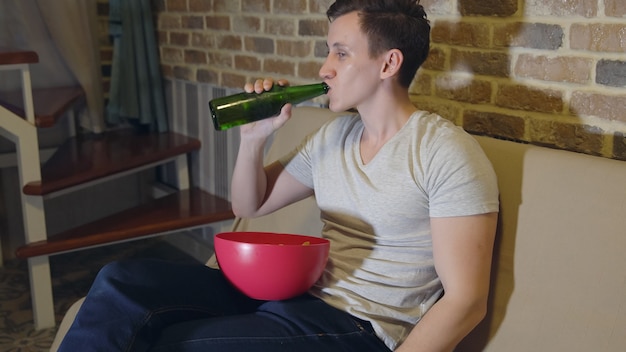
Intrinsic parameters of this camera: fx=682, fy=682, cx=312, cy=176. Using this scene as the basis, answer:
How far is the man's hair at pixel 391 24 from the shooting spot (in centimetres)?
138

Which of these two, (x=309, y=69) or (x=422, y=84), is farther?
(x=309, y=69)

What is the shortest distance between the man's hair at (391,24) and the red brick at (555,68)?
265 mm

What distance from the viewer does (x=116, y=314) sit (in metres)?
1.24

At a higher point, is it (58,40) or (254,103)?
(58,40)

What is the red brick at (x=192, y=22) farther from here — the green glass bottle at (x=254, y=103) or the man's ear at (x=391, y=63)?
the man's ear at (x=391, y=63)

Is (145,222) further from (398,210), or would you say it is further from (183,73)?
(398,210)

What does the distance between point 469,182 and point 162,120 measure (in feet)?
6.94

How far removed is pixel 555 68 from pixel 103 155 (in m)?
1.90

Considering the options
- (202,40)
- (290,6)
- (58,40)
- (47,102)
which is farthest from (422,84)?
(58,40)

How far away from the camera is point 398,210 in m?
1.34

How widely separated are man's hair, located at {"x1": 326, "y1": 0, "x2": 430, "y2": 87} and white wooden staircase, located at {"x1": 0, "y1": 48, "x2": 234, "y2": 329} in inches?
54.6

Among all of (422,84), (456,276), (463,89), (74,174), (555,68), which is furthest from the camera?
(74,174)

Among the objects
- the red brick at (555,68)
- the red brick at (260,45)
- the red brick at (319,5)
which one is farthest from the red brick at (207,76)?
the red brick at (555,68)

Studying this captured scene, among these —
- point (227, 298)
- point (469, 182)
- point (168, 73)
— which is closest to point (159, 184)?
point (168, 73)
